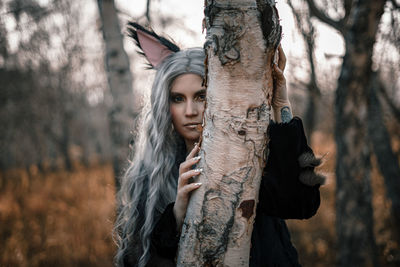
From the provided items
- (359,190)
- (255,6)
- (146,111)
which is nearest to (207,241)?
(255,6)

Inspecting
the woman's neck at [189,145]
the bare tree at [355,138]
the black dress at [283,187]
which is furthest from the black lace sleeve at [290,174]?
the bare tree at [355,138]

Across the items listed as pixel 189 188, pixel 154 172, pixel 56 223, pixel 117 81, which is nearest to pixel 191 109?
pixel 154 172

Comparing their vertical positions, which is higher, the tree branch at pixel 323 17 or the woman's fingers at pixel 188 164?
the tree branch at pixel 323 17

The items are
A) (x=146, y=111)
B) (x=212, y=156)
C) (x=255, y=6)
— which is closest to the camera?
(x=255, y=6)

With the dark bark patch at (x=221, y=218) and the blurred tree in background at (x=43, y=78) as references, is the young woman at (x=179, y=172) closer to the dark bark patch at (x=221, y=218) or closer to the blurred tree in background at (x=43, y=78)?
the dark bark patch at (x=221, y=218)

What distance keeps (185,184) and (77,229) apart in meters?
5.23

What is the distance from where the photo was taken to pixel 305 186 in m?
1.07

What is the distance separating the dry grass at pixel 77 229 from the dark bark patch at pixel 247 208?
2.23 metres

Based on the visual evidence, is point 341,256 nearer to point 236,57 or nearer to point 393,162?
point 393,162

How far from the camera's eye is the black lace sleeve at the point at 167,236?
1225mm

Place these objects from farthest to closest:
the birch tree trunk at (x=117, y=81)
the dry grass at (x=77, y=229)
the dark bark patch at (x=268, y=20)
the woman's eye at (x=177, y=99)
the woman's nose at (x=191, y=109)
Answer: the dry grass at (x=77, y=229) < the birch tree trunk at (x=117, y=81) < the woman's eye at (x=177, y=99) < the woman's nose at (x=191, y=109) < the dark bark patch at (x=268, y=20)

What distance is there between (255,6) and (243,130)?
0.41 m

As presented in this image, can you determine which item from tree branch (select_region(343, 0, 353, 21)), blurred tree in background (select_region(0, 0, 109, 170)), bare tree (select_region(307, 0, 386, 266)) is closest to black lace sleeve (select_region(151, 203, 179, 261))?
bare tree (select_region(307, 0, 386, 266))

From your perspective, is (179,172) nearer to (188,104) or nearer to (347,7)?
(188,104)
